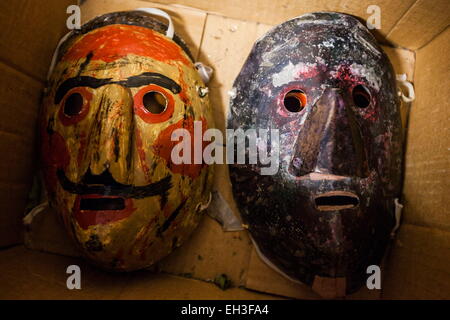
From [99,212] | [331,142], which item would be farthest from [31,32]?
[331,142]

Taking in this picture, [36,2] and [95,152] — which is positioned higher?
[36,2]

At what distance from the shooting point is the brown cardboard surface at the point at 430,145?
1025 mm

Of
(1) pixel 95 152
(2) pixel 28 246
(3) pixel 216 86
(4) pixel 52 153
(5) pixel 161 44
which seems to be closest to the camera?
(1) pixel 95 152

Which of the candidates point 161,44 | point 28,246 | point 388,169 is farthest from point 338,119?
point 28,246

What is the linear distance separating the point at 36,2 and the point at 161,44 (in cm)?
44

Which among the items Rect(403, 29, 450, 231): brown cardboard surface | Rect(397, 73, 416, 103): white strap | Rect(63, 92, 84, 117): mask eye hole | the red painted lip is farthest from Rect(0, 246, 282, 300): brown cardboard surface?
Rect(397, 73, 416, 103): white strap

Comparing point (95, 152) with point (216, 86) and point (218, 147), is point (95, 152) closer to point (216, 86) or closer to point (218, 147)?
point (218, 147)

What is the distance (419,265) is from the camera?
3.43 feet

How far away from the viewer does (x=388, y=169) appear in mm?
1021

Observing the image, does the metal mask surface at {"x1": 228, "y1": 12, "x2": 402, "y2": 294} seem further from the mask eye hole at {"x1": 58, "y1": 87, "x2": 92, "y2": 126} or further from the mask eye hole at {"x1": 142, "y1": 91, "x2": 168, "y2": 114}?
the mask eye hole at {"x1": 58, "y1": 87, "x2": 92, "y2": 126}

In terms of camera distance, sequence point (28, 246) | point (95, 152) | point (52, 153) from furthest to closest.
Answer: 1. point (28, 246)
2. point (52, 153)
3. point (95, 152)

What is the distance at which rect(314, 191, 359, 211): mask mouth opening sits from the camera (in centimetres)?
91

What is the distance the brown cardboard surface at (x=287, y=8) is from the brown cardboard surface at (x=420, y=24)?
28mm

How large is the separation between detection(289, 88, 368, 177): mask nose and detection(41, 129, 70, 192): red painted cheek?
2.18 feet
